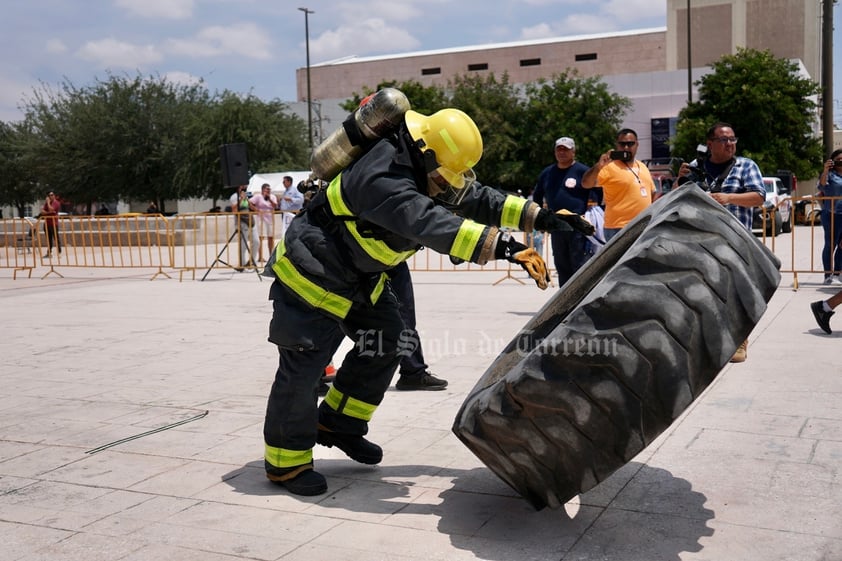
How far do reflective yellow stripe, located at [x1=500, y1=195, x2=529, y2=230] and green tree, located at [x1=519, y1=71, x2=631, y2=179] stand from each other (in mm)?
38818

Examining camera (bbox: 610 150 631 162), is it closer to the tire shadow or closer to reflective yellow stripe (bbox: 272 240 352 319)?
the tire shadow

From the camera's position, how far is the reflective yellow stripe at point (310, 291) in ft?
12.4

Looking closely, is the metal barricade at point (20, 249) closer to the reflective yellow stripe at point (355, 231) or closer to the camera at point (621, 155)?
the camera at point (621, 155)

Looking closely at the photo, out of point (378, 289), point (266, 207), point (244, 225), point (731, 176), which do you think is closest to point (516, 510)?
point (378, 289)

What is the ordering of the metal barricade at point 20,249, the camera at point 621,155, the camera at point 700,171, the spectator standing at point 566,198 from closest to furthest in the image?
the camera at point 700,171 → the camera at point 621,155 → the spectator standing at point 566,198 → the metal barricade at point 20,249

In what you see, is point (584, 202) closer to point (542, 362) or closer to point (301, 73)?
point (542, 362)

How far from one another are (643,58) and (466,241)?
66542 millimetres

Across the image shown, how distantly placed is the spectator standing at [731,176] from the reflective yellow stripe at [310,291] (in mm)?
3264

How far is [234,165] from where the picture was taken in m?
15.5

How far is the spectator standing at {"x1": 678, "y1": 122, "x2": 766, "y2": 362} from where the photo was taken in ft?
19.8

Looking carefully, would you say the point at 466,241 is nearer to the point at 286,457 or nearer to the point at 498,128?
the point at 286,457

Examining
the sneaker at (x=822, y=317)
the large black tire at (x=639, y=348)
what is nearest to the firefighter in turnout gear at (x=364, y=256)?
the large black tire at (x=639, y=348)

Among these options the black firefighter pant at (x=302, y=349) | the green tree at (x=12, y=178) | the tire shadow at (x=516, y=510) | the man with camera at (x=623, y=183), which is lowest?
the tire shadow at (x=516, y=510)

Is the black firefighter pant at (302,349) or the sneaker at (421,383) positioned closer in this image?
the black firefighter pant at (302,349)
